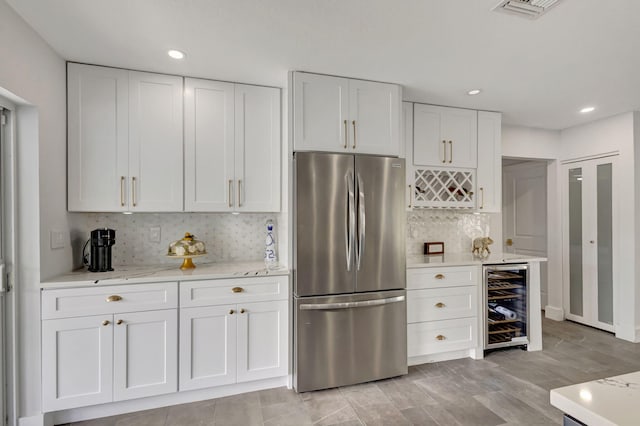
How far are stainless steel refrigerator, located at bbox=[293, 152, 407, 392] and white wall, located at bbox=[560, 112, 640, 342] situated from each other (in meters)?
2.84

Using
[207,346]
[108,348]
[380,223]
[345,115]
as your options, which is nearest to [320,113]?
[345,115]

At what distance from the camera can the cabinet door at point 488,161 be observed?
3512mm

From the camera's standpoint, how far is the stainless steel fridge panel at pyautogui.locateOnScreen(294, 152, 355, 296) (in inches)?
99.0

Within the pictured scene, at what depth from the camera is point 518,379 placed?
279 centimetres

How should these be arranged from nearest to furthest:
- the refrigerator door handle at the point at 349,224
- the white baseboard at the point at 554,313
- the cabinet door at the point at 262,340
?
the cabinet door at the point at 262,340 → the refrigerator door handle at the point at 349,224 → the white baseboard at the point at 554,313

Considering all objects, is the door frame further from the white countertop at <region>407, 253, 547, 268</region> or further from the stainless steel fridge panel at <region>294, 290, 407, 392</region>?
the stainless steel fridge panel at <region>294, 290, 407, 392</region>

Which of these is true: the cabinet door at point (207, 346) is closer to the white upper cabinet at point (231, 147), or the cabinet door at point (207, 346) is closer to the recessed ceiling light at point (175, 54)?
the white upper cabinet at point (231, 147)

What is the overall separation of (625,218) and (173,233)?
4809 mm

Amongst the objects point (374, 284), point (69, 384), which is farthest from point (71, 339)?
point (374, 284)

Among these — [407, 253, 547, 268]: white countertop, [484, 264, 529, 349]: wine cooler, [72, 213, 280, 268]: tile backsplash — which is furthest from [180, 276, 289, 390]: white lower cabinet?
[484, 264, 529, 349]: wine cooler

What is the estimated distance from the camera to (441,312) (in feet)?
10.0

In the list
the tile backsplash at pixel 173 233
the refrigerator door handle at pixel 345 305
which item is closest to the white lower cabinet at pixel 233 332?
the refrigerator door handle at pixel 345 305

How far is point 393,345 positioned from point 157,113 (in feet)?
8.85

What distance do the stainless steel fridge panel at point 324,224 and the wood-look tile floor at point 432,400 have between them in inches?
32.0
